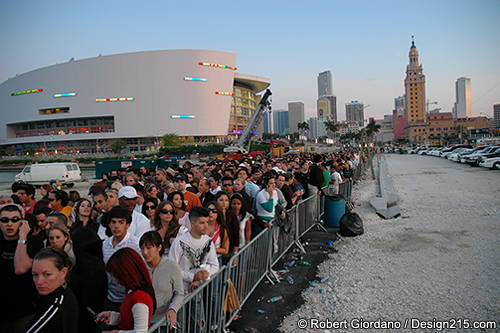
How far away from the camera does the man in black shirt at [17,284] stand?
2648mm

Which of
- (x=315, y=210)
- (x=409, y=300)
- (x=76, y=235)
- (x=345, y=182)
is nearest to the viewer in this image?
(x=76, y=235)

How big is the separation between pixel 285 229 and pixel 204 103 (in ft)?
312

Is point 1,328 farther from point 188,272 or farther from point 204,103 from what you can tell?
point 204,103

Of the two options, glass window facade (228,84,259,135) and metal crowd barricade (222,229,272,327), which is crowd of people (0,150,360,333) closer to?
metal crowd barricade (222,229,272,327)

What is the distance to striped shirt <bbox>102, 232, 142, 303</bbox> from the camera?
9.78 ft

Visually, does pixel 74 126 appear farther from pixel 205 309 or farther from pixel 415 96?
pixel 415 96

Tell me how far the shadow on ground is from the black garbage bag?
3.02 feet

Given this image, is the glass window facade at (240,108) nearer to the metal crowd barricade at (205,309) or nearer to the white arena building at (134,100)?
the white arena building at (134,100)

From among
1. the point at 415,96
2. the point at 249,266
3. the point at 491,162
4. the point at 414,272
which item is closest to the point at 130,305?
the point at 249,266

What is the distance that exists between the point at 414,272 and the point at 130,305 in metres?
5.04

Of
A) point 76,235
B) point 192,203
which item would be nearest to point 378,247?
point 192,203

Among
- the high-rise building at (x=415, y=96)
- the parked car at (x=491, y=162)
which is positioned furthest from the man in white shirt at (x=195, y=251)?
the high-rise building at (x=415, y=96)

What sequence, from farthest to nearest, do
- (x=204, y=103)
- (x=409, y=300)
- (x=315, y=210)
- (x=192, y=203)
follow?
(x=204, y=103) → (x=315, y=210) → (x=192, y=203) → (x=409, y=300)

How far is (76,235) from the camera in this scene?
3.23 meters
